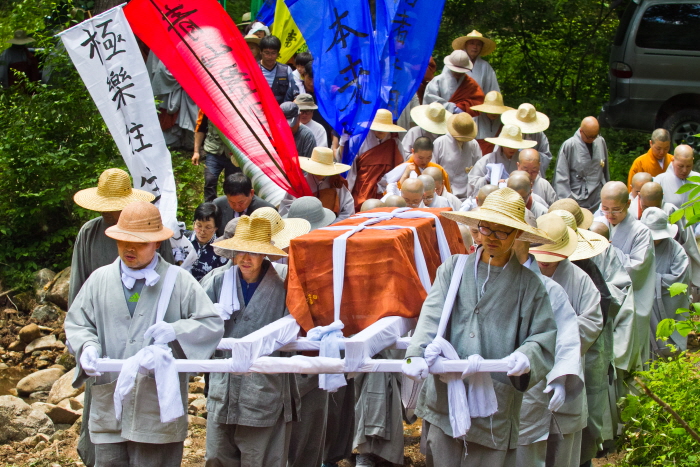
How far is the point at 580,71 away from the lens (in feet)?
51.1

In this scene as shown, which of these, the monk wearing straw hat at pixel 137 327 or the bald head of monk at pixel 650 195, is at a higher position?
the monk wearing straw hat at pixel 137 327

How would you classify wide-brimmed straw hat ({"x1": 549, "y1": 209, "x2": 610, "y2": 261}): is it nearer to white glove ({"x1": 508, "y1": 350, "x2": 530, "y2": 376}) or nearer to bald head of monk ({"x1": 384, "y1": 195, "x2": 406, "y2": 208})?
bald head of monk ({"x1": 384, "y1": 195, "x2": 406, "y2": 208})

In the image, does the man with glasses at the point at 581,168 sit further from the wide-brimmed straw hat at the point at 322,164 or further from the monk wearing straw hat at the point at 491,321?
the monk wearing straw hat at the point at 491,321

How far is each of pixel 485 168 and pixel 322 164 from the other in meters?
2.15

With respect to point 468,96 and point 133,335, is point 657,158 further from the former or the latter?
point 133,335

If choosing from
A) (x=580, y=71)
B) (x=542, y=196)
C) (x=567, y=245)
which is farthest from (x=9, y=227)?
(x=580, y=71)

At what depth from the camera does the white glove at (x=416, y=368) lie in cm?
431

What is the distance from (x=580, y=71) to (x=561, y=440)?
10886 mm

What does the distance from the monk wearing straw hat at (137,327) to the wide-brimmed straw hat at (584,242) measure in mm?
2571

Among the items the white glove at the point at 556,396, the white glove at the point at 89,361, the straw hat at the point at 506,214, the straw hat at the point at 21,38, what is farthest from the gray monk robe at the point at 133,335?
the straw hat at the point at 21,38

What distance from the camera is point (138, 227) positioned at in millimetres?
4926

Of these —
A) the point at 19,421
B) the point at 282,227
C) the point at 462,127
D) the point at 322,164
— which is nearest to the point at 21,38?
the point at 322,164

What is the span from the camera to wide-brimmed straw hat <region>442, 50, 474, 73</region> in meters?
11.0

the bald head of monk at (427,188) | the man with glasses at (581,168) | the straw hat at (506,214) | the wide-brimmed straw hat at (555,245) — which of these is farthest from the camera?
the man with glasses at (581,168)
